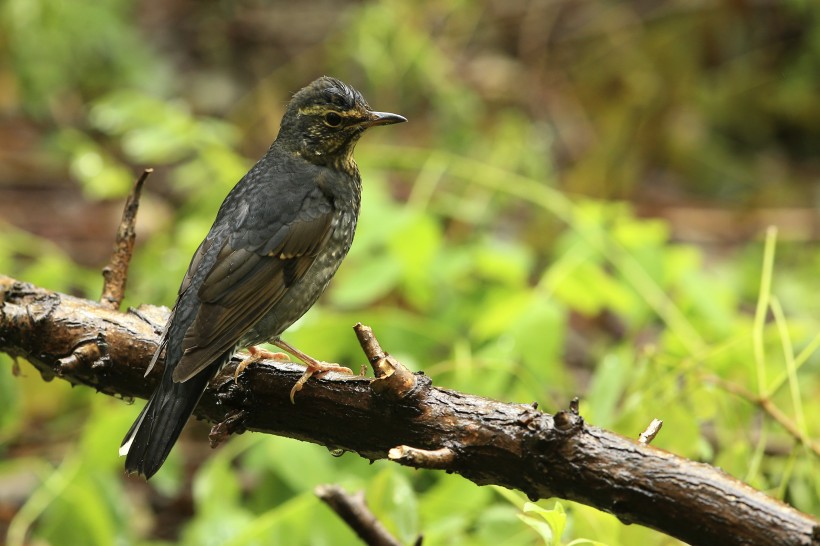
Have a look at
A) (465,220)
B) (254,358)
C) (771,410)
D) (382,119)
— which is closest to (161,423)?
(254,358)

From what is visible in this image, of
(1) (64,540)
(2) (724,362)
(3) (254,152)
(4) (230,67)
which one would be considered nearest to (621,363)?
(2) (724,362)

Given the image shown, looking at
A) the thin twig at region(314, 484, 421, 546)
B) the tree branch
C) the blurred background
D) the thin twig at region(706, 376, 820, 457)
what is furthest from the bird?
the thin twig at region(706, 376, 820, 457)

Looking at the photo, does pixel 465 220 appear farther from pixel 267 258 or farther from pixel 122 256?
pixel 122 256

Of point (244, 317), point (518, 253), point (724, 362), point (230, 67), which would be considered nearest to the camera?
point (244, 317)

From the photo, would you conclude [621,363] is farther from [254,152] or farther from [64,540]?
[254,152]

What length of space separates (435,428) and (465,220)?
3279 mm

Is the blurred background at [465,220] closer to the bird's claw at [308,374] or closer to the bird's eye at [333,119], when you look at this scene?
the bird's claw at [308,374]

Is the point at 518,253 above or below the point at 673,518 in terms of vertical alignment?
above

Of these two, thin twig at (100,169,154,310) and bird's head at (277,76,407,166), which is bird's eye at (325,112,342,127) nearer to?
bird's head at (277,76,407,166)

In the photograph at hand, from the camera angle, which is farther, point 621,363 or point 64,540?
point 64,540

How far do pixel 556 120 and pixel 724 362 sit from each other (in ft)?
18.2

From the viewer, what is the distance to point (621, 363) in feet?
A: 11.1

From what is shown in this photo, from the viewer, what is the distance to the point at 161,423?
2.59m

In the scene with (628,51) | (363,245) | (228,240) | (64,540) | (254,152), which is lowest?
(64,540)
